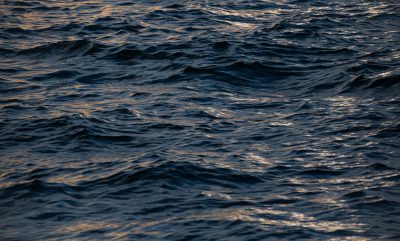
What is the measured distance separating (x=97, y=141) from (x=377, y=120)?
5.36 meters

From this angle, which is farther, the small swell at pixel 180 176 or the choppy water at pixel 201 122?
the small swell at pixel 180 176

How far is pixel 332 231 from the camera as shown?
996cm

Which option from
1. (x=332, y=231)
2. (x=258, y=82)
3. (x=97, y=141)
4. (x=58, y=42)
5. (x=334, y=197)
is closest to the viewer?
(x=332, y=231)

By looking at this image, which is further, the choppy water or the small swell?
the small swell

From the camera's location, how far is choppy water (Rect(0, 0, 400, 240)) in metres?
10.6

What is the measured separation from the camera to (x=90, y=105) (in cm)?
1543

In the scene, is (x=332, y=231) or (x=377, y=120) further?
(x=377, y=120)

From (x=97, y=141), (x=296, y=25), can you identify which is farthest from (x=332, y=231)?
(x=296, y=25)

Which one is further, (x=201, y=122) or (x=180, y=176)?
(x=201, y=122)

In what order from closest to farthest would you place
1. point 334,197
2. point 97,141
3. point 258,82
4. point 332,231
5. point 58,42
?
point 332,231 → point 334,197 → point 97,141 → point 258,82 → point 58,42

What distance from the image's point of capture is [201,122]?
14.4m

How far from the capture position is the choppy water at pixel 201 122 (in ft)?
A: 34.9

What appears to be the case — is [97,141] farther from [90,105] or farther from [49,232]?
[49,232]

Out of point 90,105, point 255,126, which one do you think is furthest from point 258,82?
point 90,105
